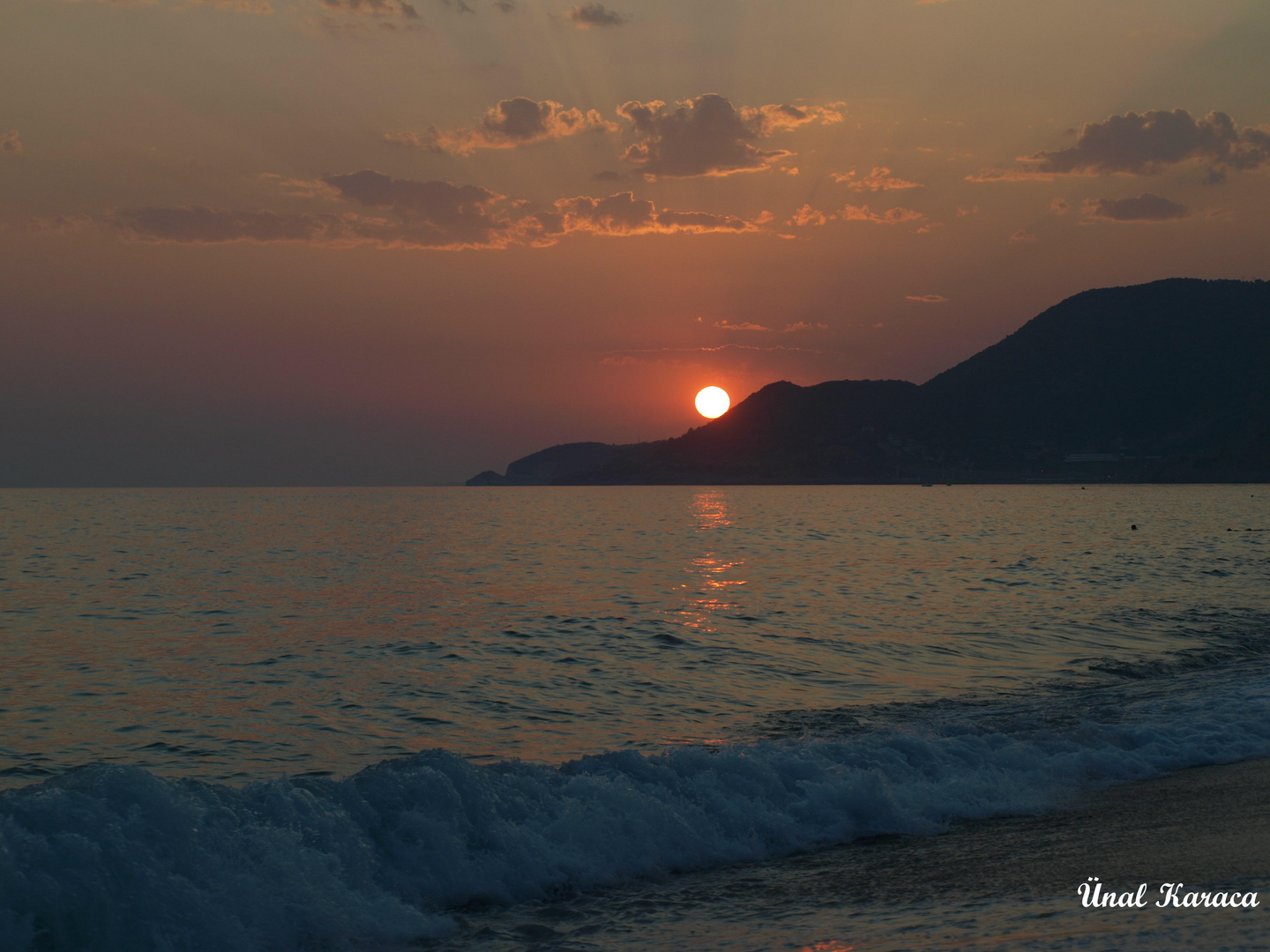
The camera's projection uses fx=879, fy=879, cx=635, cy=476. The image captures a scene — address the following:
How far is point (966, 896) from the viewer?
852 cm

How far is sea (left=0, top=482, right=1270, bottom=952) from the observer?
8398mm

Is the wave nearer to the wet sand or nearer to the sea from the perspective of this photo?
the sea

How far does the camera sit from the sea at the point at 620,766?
8.40 m

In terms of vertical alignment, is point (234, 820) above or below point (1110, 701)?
above

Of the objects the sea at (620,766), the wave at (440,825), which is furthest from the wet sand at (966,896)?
the wave at (440,825)

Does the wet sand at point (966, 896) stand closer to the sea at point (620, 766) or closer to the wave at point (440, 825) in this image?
the sea at point (620, 766)

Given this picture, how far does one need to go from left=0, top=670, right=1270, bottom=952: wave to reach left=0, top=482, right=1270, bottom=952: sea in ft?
0.13

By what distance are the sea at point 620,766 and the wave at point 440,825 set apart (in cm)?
4

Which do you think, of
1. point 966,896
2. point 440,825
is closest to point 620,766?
point 440,825

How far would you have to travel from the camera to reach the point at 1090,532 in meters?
77.8

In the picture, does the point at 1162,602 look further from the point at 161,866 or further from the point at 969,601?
the point at 161,866

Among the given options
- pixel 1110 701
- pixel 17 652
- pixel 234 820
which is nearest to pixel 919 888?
pixel 234 820

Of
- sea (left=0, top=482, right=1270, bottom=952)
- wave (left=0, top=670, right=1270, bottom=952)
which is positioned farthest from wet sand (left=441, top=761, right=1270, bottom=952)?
wave (left=0, top=670, right=1270, bottom=952)

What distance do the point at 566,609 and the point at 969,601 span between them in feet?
53.6
